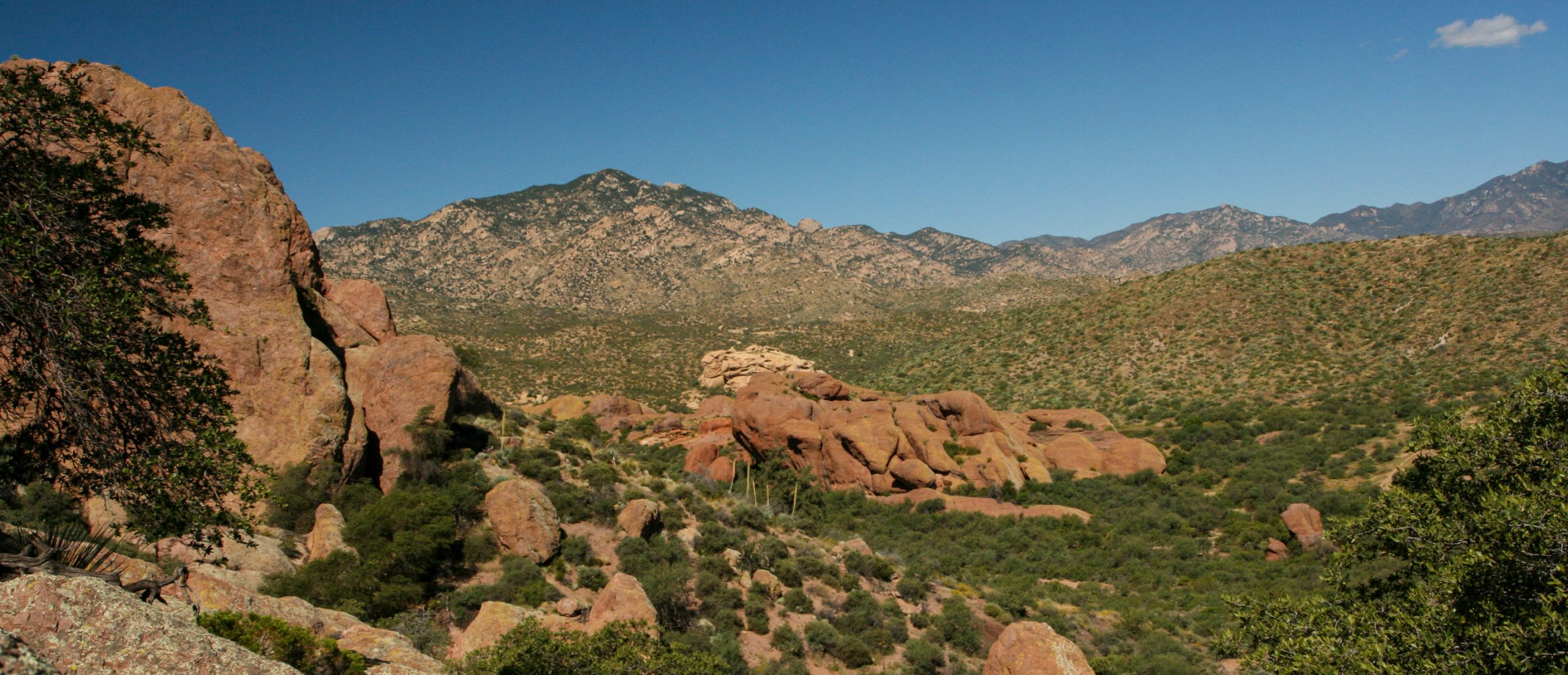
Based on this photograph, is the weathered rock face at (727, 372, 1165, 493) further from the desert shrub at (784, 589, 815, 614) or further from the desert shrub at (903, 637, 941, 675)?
the desert shrub at (903, 637, 941, 675)

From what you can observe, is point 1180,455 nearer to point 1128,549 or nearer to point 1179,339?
point 1128,549

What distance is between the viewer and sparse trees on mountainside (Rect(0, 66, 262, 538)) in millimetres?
6273

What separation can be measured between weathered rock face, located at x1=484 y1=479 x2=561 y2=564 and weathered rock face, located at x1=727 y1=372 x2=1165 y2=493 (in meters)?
14.5

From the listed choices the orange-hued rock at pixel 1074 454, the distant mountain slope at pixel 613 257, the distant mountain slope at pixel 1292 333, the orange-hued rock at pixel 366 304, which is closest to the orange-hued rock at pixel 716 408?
the orange-hued rock at pixel 1074 454

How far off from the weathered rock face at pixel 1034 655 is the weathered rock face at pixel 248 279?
53.8ft

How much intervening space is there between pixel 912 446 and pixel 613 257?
315ft

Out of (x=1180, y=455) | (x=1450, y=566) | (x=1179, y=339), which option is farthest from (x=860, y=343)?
(x=1450, y=566)

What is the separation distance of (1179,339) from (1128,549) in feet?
98.6

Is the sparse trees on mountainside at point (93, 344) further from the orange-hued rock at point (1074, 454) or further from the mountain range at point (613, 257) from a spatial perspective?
the mountain range at point (613, 257)

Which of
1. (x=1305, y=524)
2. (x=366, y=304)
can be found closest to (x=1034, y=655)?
(x=1305, y=524)

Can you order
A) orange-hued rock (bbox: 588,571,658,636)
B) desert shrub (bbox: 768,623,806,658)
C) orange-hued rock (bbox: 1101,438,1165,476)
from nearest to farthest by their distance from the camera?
orange-hued rock (bbox: 588,571,658,636) → desert shrub (bbox: 768,623,806,658) → orange-hued rock (bbox: 1101,438,1165,476)

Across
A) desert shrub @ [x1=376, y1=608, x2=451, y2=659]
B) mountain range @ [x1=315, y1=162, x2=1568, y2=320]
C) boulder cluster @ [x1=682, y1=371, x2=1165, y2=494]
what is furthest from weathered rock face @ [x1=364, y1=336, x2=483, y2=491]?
mountain range @ [x1=315, y1=162, x2=1568, y2=320]

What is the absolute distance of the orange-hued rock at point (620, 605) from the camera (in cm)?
1360

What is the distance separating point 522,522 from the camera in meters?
17.5
